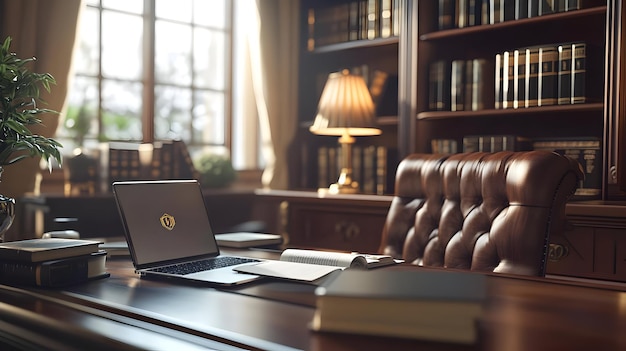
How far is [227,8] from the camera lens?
154 inches

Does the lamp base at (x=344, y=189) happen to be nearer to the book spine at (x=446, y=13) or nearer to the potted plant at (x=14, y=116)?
the book spine at (x=446, y=13)

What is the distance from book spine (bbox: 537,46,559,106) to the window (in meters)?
1.84

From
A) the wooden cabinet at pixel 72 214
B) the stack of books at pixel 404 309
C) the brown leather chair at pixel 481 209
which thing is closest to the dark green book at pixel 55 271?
the stack of books at pixel 404 309

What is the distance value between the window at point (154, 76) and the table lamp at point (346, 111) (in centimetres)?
89

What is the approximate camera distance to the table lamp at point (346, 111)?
313 cm

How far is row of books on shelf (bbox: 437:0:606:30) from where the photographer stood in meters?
2.76

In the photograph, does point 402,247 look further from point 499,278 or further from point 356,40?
point 356,40

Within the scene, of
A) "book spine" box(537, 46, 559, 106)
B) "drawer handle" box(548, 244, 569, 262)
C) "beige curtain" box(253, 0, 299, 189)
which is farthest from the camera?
"beige curtain" box(253, 0, 299, 189)

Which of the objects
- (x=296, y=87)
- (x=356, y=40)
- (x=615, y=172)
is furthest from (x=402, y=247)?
(x=296, y=87)

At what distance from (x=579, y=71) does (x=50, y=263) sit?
2223 millimetres

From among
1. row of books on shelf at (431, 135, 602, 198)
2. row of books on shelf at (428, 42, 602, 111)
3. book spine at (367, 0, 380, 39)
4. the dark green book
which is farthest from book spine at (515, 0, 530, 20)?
the dark green book

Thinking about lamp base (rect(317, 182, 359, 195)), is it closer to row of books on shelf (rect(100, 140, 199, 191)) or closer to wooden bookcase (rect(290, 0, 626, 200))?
wooden bookcase (rect(290, 0, 626, 200))

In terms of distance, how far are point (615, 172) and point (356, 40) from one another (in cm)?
155

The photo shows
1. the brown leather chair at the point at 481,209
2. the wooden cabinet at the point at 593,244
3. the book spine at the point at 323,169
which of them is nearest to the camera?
the brown leather chair at the point at 481,209
